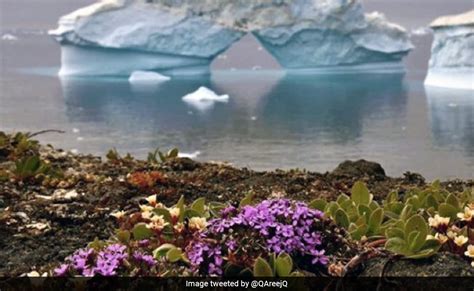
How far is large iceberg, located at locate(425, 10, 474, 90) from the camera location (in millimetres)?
53125

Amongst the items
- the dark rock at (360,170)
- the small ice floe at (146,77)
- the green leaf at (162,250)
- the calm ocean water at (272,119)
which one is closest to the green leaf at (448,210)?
the green leaf at (162,250)

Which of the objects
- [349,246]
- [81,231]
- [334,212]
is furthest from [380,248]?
[81,231]

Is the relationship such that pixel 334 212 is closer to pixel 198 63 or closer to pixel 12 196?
pixel 12 196

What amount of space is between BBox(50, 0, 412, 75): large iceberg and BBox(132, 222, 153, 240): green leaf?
197ft

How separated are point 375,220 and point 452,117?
157 feet

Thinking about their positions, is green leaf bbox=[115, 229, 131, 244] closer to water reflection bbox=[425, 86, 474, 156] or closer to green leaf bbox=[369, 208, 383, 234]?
green leaf bbox=[369, 208, 383, 234]

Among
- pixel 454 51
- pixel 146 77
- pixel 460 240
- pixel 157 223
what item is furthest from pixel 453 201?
pixel 146 77

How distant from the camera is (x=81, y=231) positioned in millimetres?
4973

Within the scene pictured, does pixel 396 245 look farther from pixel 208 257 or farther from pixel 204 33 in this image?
pixel 204 33

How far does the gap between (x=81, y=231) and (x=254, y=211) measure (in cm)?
162

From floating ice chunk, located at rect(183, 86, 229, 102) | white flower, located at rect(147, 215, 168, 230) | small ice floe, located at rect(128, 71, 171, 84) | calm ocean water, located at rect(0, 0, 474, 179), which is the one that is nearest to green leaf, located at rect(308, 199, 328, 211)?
white flower, located at rect(147, 215, 168, 230)

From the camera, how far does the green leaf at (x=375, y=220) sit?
4336mm

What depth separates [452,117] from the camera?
50.0 meters

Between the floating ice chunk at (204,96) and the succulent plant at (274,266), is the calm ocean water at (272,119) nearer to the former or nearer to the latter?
the floating ice chunk at (204,96)
